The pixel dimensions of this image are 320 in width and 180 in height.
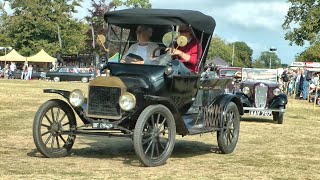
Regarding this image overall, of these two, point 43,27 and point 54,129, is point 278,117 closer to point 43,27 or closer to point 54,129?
point 54,129

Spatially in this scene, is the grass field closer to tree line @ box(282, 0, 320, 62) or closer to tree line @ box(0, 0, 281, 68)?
tree line @ box(282, 0, 320, 62)

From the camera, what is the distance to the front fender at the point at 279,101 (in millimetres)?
16969

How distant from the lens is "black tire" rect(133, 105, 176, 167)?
7469 millimetres

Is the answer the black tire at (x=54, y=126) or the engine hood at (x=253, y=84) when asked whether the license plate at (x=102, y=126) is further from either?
the engine hood at (x=253, y=84)

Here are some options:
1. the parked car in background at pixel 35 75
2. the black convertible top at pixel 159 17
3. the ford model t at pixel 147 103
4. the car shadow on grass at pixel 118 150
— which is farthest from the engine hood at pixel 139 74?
the parked car in background at pixel 35 75

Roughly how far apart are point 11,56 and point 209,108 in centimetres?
5864

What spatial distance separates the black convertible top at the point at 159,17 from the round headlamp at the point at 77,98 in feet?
4.87

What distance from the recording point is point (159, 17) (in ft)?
28.2

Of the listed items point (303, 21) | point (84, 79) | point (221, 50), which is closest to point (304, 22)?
point (303, 21)

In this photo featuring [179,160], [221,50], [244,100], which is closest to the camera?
[179,160]

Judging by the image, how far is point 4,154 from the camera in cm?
845

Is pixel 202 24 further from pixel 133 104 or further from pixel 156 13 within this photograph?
pixel 133 104

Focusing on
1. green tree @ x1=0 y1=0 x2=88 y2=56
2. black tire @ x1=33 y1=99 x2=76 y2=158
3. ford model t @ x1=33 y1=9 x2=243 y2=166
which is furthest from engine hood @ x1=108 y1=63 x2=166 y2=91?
green tree @ x1=0 y1=0 x2=88 y2=56

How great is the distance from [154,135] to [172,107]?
0.58 meters
